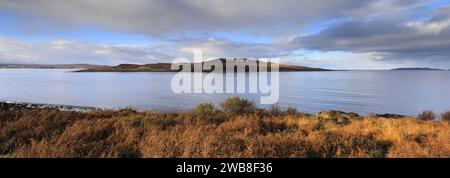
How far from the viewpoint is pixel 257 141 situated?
8.67 meters

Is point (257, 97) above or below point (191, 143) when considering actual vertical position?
below

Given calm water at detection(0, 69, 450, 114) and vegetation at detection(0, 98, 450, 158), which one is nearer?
vegetation at detection(0, 98, 450, 158)

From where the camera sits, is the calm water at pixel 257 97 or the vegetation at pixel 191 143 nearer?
the vegetation at pixel 191 143

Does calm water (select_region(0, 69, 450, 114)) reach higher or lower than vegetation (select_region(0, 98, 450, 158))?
lower

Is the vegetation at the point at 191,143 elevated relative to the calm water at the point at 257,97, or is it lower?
elevated

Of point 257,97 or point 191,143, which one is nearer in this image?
point 191,143
